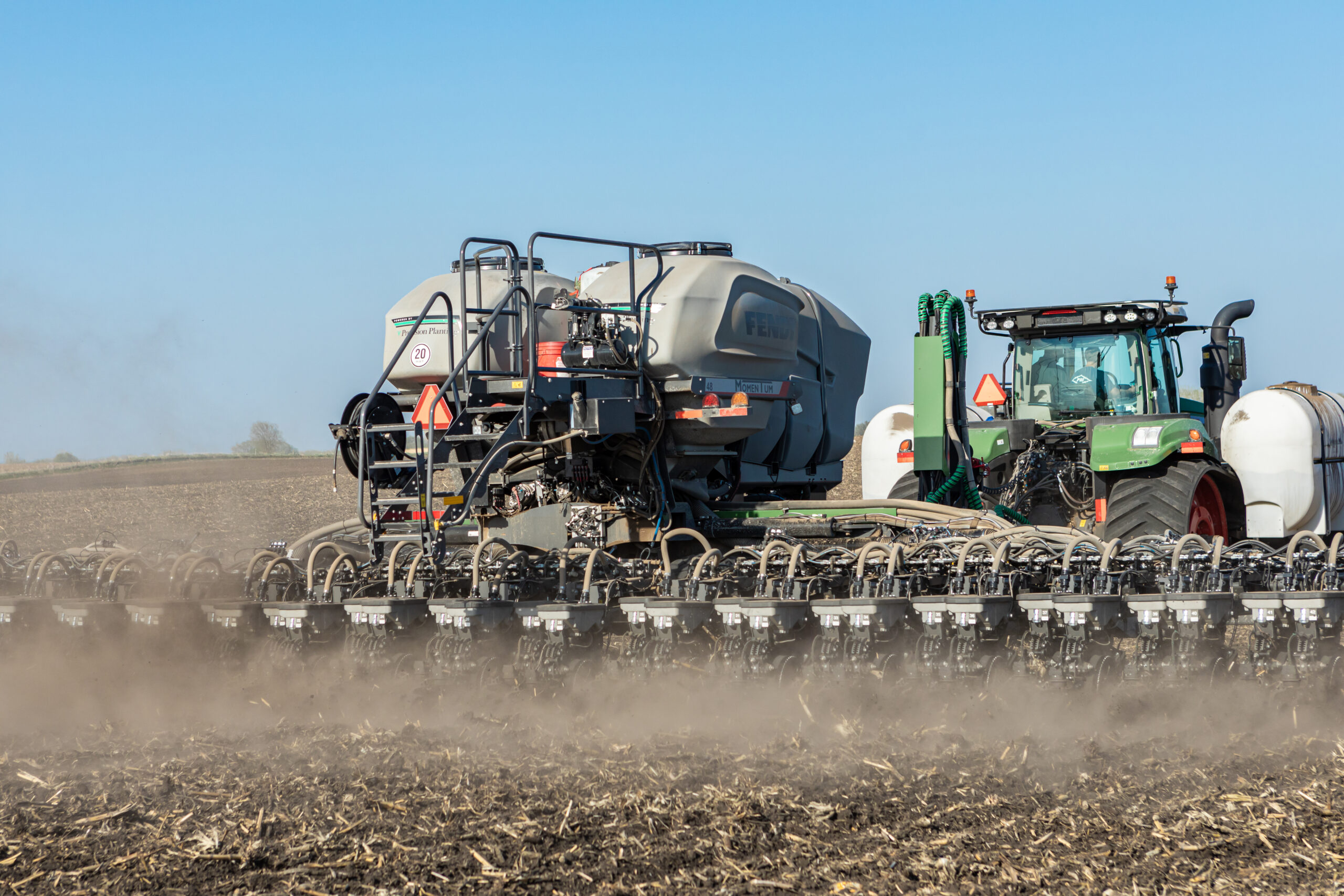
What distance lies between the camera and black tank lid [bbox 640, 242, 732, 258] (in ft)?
32.4

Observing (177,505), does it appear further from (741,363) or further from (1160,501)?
(1160,501)

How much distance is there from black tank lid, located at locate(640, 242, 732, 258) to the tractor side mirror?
16.5ft

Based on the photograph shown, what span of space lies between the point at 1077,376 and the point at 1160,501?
8.56 feet

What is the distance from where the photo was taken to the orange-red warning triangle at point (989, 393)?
11.4 meters

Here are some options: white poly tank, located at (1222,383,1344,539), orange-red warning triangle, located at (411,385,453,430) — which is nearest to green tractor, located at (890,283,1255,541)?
white poly tank, located at (1222,383,1344,539)

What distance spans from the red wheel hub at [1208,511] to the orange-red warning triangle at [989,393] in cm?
184

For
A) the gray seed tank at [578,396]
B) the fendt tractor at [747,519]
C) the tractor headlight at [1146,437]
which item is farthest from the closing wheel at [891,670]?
the tractor headlight at [1146,437]

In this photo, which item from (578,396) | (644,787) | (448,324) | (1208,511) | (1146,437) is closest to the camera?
(644,787)

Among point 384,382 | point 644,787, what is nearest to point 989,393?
point 384,382

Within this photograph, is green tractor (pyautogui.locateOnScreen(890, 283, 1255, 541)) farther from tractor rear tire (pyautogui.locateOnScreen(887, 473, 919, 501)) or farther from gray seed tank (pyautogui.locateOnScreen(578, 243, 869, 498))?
gray seed tank (pyautogui.locateOnScreen(578, 243, 869, 498))

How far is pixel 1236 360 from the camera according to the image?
1182cm

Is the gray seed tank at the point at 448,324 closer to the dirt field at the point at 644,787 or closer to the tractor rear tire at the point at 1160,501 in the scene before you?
the dirt field at the point at 644,787

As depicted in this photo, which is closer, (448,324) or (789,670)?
(789,670)

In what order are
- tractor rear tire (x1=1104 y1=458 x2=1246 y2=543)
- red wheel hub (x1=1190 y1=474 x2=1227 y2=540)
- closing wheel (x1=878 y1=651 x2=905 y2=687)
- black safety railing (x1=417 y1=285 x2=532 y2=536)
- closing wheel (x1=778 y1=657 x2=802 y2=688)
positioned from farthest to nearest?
1. red wheel hub (x1=1190 y1=474 x2=1227 y2=540)
2. tractor rear tire (x1=1104 y1=458 x2=1246 y2=543)
3. black safety railing (x1=417 y1=285 x2=532 y2=536)
4. closing wheel (x1=778 y1=657 x2=802 y2=688)
5. closing wheel (x1=878 y1=651 x2=905 y2=687)
